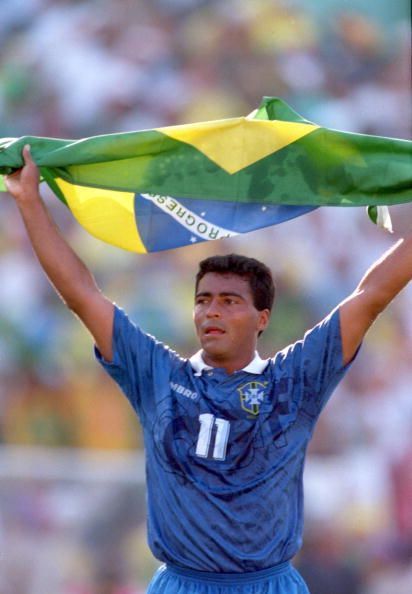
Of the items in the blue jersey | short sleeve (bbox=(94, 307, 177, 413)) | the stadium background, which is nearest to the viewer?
the blue jersey

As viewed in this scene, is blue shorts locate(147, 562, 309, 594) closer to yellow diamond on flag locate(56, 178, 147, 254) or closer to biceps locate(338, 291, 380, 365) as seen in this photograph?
biceps locate(338, 291, 380, 365)

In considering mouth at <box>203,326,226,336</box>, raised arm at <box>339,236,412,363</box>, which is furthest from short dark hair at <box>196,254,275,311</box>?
raised arm at <box>339,236,412,363</box>

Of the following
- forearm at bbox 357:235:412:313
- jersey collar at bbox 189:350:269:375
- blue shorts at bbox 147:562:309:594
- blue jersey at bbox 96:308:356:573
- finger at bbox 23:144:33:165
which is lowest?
blue shorts at bbox 147:562:309:594

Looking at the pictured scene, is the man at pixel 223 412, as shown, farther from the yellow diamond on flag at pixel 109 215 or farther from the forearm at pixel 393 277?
the yellow diamond on flag at pixel 109 215

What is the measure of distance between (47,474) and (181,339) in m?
1.26

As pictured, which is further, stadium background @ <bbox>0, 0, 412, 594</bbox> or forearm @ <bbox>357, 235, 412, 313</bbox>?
stadium background @ <bbox>0, 0, 412, 594</bbox>

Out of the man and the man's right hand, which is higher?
the man's right hand

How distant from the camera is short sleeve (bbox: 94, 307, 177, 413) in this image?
3271mm

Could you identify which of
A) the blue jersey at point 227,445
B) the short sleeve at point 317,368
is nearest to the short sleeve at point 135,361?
the blue jersey at point 227,445

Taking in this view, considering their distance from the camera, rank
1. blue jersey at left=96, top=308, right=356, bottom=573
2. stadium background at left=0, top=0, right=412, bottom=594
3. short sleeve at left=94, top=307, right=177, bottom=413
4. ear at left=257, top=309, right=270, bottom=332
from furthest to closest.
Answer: stadium background at left=0, top=0, right=412, bottom=594 < ear at left=257, top=309, right=270, bottom=332 < short sleeve at left=94, top=307, right=177, bottom=413 < blue jersey at left=96, top=308, right=356, bottom=573

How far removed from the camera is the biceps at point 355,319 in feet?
10.5

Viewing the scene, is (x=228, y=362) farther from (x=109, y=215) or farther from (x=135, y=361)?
(x=109, y=215)

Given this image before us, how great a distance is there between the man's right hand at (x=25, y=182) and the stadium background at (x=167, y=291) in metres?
3.07

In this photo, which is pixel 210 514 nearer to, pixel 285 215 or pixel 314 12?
pixel 285 215
